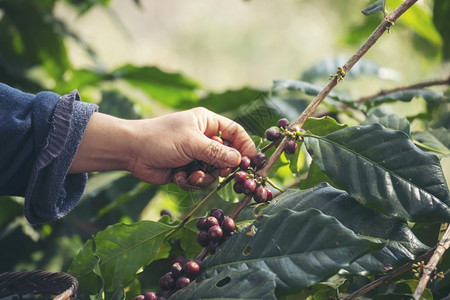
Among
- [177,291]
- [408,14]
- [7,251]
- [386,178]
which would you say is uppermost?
[408,14]

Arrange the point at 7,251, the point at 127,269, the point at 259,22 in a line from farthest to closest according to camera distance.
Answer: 1. the point at 259,22
2. the point at 7,251
3. the point at 127,269

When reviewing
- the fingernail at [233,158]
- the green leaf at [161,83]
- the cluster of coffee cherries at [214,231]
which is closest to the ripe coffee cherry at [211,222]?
the cluster of coffee cherries at [214,231]

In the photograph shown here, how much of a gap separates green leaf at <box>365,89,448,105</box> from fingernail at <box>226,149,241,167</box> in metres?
0.43

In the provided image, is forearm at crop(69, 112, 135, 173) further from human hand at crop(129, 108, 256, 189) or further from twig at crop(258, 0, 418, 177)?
twig at crop(258, 0, 418, 177)

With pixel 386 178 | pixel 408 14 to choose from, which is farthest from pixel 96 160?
pixel 408 14

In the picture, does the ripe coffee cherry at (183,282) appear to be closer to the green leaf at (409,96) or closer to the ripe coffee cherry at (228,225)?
the ripe coffee cherry at (228,225)

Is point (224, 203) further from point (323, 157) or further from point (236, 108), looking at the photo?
point (236, 108)

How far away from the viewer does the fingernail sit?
80cm

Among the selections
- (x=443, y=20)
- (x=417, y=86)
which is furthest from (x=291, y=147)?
(x=443, y=20)

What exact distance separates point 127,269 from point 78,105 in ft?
0.96

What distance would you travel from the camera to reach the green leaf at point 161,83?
157 cm

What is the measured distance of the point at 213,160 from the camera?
0.84m

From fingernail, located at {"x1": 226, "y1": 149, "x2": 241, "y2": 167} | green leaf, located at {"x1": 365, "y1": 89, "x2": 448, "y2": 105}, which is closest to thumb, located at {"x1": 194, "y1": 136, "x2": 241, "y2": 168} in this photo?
fingernail, located at {"x1": 226, "y1": 149, "x2": 241, "y2": 167}

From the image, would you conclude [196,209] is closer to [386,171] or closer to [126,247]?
[126,247]
